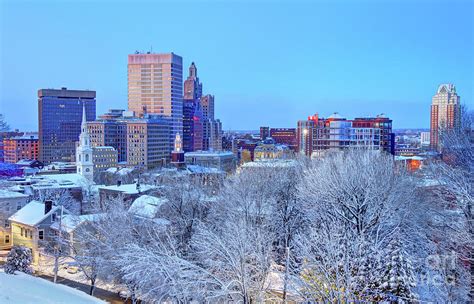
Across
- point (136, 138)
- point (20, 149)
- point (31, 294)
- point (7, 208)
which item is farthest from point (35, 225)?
point (20, 149)

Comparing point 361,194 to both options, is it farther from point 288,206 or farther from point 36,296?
point 36,296

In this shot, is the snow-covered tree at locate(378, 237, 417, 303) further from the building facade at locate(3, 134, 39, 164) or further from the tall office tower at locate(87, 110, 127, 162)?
the building facade at locate(3, 134, 39, 164)

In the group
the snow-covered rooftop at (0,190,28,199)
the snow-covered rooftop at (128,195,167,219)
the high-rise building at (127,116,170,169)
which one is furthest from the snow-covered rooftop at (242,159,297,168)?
the high-rise building at (127,116,170,169)

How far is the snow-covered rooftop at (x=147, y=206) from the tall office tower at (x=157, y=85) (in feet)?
485

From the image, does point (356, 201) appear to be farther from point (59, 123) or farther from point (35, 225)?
point (59, 123)

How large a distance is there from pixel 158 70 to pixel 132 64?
42.7 ft

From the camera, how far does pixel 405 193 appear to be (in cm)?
2947

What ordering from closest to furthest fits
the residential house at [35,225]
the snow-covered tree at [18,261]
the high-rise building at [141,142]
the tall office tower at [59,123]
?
1. the snow-covered tree at [18,261]
2. the residential house at [35,225]
3. the high-rise building at [141,142]
4. the tall office tower at [59,123]

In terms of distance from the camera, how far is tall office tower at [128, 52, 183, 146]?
189750mm

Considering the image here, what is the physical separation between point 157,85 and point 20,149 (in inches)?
2334

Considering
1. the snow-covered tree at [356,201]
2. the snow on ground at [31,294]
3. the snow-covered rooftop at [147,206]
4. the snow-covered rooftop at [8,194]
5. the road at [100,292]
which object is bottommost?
the road at [100,292]

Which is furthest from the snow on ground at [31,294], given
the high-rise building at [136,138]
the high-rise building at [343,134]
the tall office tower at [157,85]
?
the tall office tower at [157,85]

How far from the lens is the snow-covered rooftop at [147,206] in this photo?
34312 millimetres

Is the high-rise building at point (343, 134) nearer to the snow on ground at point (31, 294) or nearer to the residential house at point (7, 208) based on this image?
the residential house at point (7, 208)
